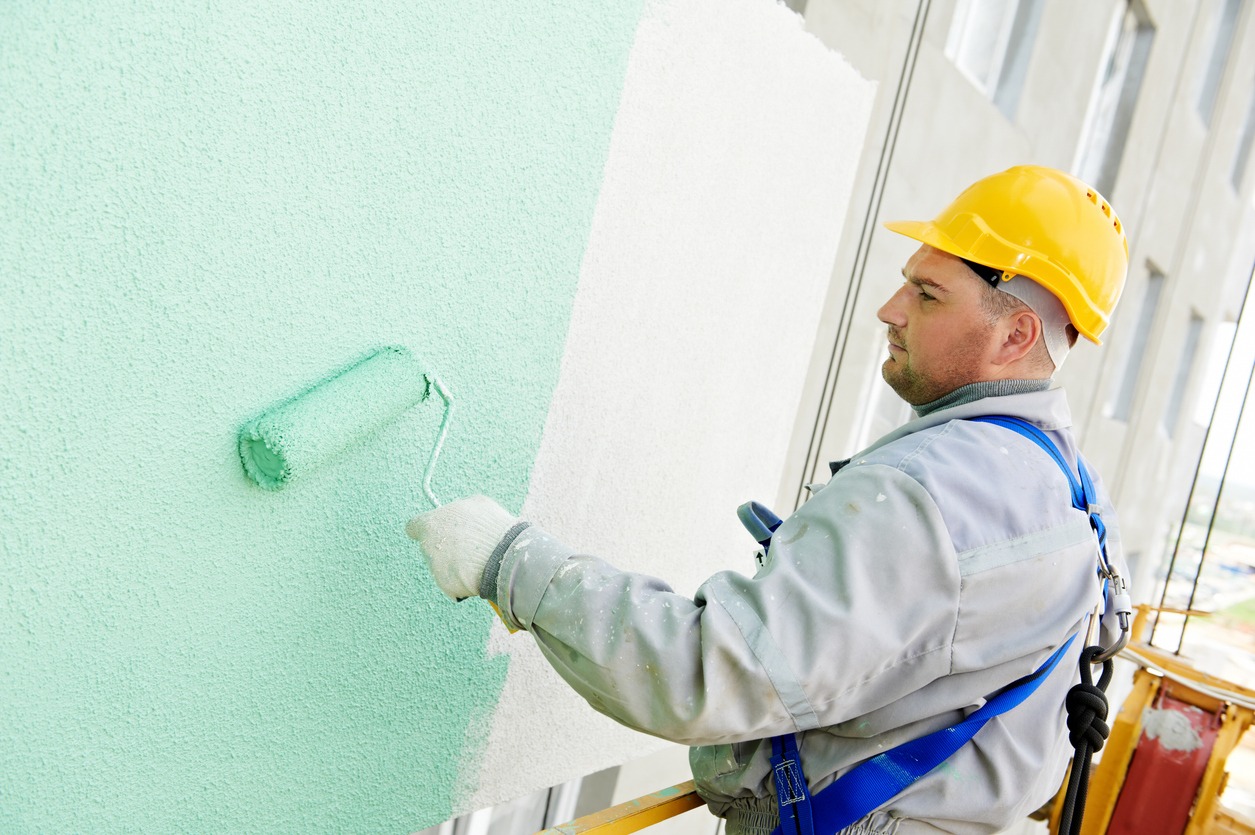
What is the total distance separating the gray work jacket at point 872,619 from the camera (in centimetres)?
122

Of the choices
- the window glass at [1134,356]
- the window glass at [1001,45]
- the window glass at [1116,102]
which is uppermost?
the window glass at [1116,102]

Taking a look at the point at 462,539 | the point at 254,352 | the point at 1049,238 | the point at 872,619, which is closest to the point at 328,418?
the point at 254,352

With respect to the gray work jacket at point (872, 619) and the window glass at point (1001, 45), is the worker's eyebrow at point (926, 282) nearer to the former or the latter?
the gray work jacket at point (872, 619)

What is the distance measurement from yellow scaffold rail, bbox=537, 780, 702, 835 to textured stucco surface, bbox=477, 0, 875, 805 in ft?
1.27

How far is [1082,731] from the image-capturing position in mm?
1502

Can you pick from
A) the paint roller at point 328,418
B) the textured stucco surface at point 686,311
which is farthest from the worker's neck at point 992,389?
the paint roller at point 328,418

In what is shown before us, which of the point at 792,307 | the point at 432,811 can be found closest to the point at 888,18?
the point at 792,307

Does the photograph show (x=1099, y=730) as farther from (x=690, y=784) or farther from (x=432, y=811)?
(x=432, y=811)

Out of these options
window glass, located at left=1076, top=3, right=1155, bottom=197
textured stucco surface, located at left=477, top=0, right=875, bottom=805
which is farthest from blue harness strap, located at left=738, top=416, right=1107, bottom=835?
window glass, located at left=1076, top=3, right=1155, bottom=197

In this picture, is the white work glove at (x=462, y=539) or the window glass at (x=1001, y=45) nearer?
the white work glove at (x=462, y=539)

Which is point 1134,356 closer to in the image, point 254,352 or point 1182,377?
point 1182,377

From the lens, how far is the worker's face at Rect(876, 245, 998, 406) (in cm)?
162

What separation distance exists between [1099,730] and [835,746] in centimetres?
45

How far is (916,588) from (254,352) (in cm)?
101
